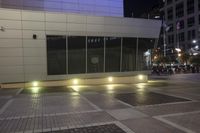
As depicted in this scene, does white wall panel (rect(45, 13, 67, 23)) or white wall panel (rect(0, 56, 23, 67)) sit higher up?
white wall panel (rect(45, 13, 67, 23))

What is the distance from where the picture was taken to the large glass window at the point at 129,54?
25.1m

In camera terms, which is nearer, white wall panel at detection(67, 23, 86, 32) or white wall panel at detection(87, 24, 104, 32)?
white wall panel at detection(67, 23, 86, 32)

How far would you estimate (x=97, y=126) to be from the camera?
28.5 feet

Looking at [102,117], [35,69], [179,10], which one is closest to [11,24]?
[35,69]

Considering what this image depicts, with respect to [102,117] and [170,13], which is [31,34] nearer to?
[102,117]

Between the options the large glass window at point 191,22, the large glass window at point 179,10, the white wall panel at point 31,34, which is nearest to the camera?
the white wall panel at point 31,34

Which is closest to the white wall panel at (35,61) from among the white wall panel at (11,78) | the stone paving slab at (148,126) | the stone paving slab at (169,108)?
the white wall panel at (11,78)

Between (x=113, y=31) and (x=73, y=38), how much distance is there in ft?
12.0

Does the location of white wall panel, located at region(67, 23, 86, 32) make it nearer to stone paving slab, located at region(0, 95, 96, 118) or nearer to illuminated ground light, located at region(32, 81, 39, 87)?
illuminated ground light, located at region(32, 81, 39, 87)

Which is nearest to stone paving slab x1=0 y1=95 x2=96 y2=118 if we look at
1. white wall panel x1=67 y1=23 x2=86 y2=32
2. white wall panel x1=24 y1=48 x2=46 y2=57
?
white wall panel x1=24 y1=48 x2=46 y2=57

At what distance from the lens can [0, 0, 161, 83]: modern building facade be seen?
2080 centimetres

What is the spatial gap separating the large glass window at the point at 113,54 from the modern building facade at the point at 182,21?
6829cm

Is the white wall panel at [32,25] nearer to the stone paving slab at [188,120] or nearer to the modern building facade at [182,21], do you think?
the stone paving slab at [188,120]

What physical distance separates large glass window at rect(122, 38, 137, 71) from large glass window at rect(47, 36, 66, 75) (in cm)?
560
